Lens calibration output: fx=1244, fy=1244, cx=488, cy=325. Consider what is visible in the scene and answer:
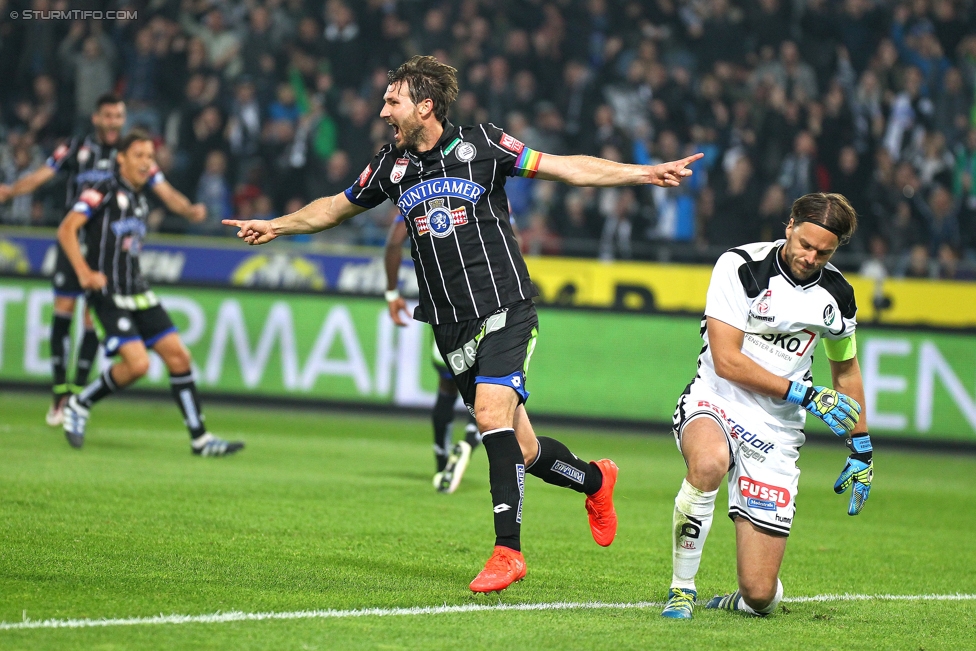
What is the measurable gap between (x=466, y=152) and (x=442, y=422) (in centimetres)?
390

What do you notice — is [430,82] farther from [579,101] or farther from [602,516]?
[579,101]

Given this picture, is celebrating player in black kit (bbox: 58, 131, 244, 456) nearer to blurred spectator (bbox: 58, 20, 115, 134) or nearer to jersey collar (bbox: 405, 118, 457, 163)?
jersey collar (bbox: 405, 118, 457, 163)

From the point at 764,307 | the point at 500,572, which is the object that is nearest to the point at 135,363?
the point at 500,572

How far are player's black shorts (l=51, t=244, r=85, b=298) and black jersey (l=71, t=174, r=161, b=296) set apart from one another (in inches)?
66.7

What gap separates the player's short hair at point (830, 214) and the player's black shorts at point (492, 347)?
133cm

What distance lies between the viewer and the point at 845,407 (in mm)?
5223

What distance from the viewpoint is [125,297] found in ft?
33.0

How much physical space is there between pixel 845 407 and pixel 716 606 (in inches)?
42.0

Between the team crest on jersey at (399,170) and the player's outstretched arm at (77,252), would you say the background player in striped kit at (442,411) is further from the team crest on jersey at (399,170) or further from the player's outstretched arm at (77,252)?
the team crest on jersey at (399,170)

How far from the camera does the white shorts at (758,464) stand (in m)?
5.43

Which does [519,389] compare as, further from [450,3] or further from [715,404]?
[450,3]

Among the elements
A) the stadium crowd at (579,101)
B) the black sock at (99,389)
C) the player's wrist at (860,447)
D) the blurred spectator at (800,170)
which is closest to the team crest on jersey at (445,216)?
the player's wrist at (860,447)

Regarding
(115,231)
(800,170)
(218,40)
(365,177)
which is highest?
(218,40)

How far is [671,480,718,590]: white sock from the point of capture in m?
5.31
